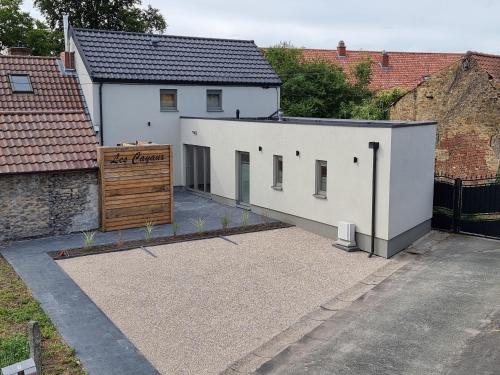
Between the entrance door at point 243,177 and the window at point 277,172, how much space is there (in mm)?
1594

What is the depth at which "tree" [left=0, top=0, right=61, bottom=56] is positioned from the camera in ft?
123

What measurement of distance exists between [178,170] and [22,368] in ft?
53.2

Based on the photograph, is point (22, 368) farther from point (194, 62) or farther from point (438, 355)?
point (194, 62)

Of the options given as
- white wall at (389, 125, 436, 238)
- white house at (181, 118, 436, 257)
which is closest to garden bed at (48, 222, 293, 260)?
white house at (181, 118, 436, 257)

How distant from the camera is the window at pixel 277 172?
17.8 metres

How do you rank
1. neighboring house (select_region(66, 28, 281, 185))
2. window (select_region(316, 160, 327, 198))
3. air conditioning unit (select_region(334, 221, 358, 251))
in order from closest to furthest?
1. air conditioning unit (select_region(334, 221, 358, 251))
2. window (select_region(316, 160, 327, 198))
3. neighboring house (select_region(66, 28, 281, 185))

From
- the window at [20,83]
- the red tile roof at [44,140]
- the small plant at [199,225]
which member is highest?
the window at [20,83]

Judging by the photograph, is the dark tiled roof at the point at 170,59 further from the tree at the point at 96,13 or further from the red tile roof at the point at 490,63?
the tree at the point at 96,13

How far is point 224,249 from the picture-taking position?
1486cm

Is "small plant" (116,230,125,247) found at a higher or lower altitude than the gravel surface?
higher

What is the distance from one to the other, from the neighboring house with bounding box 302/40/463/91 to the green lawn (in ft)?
111

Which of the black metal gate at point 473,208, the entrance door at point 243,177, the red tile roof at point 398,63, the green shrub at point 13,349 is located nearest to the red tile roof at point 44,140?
the entrance door at point 243,177

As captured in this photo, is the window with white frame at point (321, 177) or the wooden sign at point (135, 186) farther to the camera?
the wooden sign at point (135, 186)

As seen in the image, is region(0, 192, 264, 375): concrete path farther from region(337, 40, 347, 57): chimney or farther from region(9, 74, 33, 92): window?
region(337, 40, 347, 57): chimney
